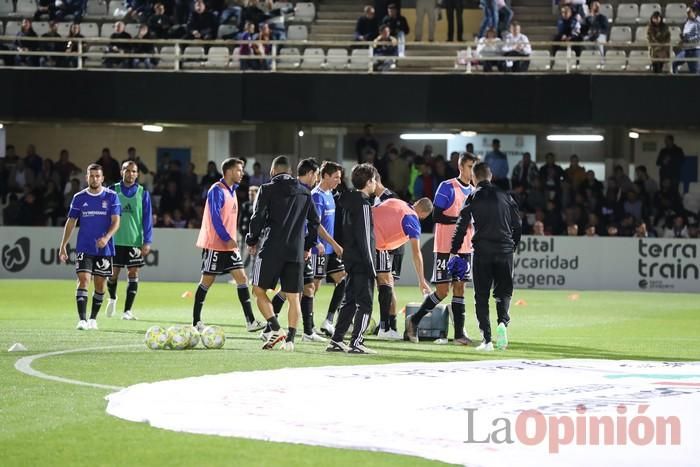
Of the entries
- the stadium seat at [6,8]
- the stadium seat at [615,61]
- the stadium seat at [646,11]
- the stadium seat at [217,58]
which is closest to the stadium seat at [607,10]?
the stadium seat at [646,11]

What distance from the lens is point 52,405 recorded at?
1043cm

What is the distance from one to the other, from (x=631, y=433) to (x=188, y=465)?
2973mm

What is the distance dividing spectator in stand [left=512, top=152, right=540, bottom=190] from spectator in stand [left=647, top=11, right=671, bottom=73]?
3.94m

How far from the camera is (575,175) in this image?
34.4m

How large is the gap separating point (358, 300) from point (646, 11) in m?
25.0

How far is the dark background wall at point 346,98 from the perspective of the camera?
112 ft

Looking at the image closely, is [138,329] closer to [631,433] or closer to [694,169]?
[631,433]

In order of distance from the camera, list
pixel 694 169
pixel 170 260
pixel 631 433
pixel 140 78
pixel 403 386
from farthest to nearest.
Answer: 1. pixel 694 169
2. pixel 140 78
3. pixel 170 260
4. pixel 403 386
5. pixel 631 433

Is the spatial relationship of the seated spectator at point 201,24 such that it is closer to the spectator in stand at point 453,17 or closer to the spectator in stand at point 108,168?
the spectator in stand at point 108,168

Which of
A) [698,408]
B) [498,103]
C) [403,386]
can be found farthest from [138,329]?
[498,103]

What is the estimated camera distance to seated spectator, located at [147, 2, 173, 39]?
3569cm

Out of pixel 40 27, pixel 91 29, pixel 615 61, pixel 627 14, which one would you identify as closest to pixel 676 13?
pixel 627 14

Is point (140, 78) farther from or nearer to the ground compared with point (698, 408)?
farther from the ground

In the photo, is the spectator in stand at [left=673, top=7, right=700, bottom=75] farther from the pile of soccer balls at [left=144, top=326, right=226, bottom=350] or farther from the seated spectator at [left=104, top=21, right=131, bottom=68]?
the pile of soccer balls at [left=144, top=326, right=226, bottom=350]
